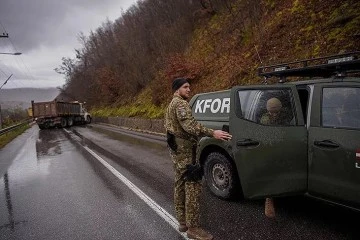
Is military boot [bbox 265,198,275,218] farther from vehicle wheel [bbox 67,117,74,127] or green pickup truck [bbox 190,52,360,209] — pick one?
vehicle wheel [bbox 67,117,74,127]

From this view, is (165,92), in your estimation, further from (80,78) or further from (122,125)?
(80,78)

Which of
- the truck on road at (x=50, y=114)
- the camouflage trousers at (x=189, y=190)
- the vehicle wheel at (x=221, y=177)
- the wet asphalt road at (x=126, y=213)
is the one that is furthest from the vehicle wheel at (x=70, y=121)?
the camouflage trousers at (x=189, y=190)

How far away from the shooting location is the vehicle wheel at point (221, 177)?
481cm

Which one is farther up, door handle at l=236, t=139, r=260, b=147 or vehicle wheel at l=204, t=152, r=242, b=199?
door handle at l=236, t=139, r=260, b=147

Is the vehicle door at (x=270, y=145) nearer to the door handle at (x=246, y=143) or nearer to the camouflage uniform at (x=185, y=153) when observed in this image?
the door handle at (x=246, y=143)

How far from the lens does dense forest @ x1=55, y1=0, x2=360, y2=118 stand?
1201 centimetres

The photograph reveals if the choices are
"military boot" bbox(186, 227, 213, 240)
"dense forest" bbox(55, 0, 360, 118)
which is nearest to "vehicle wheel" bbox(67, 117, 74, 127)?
"dense forest" bbox(55, 0, 360, 118)

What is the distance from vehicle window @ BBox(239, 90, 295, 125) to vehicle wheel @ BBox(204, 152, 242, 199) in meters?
0.96

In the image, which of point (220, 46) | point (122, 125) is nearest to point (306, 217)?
point (220, 46)

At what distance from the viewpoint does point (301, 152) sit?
3.79m

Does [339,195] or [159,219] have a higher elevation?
[339,195]

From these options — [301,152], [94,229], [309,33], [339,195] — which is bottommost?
[94,229]

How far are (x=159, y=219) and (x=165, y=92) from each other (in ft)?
61.5

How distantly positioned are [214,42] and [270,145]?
60.5ft
